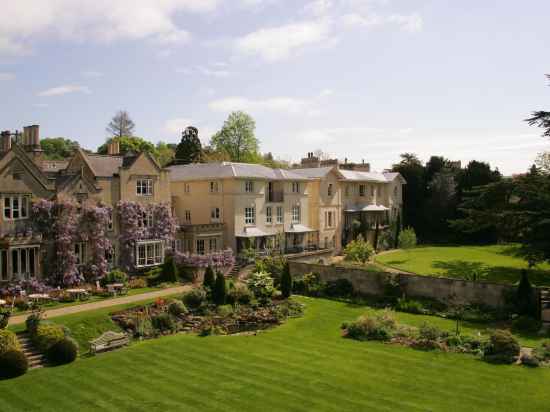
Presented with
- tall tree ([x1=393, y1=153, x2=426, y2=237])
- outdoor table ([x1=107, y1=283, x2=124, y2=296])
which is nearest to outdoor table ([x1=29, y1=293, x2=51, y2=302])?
outdoor table ([x1=107, y1=283, x2=124, y2=296])

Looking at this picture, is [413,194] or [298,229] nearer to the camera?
[298,229]

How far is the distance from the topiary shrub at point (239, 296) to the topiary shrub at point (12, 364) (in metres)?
14.9

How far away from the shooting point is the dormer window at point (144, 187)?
41.0 m

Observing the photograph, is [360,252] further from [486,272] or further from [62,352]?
[62,352]

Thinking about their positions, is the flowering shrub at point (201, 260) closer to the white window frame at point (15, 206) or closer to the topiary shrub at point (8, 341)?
the white window frame at point (15, 206)

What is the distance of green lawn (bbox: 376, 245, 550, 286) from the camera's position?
4444cm

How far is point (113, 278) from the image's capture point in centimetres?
3681

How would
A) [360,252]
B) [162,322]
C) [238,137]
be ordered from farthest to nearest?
[238,137], [360,252], [162,322]

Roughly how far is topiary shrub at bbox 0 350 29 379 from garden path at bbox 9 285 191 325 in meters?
5.52

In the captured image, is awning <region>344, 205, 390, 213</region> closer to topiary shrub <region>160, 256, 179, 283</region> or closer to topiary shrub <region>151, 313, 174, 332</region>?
topiary shrub <region>160, 256, 179, 283</region>

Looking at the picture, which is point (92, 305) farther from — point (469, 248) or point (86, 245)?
point (469, 248)

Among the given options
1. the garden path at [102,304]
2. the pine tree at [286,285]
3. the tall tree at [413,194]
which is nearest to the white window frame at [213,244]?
the garden path at [102,304]

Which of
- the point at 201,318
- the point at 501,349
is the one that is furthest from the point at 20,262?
the point at 501,349

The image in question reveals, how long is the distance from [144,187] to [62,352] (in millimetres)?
19268
